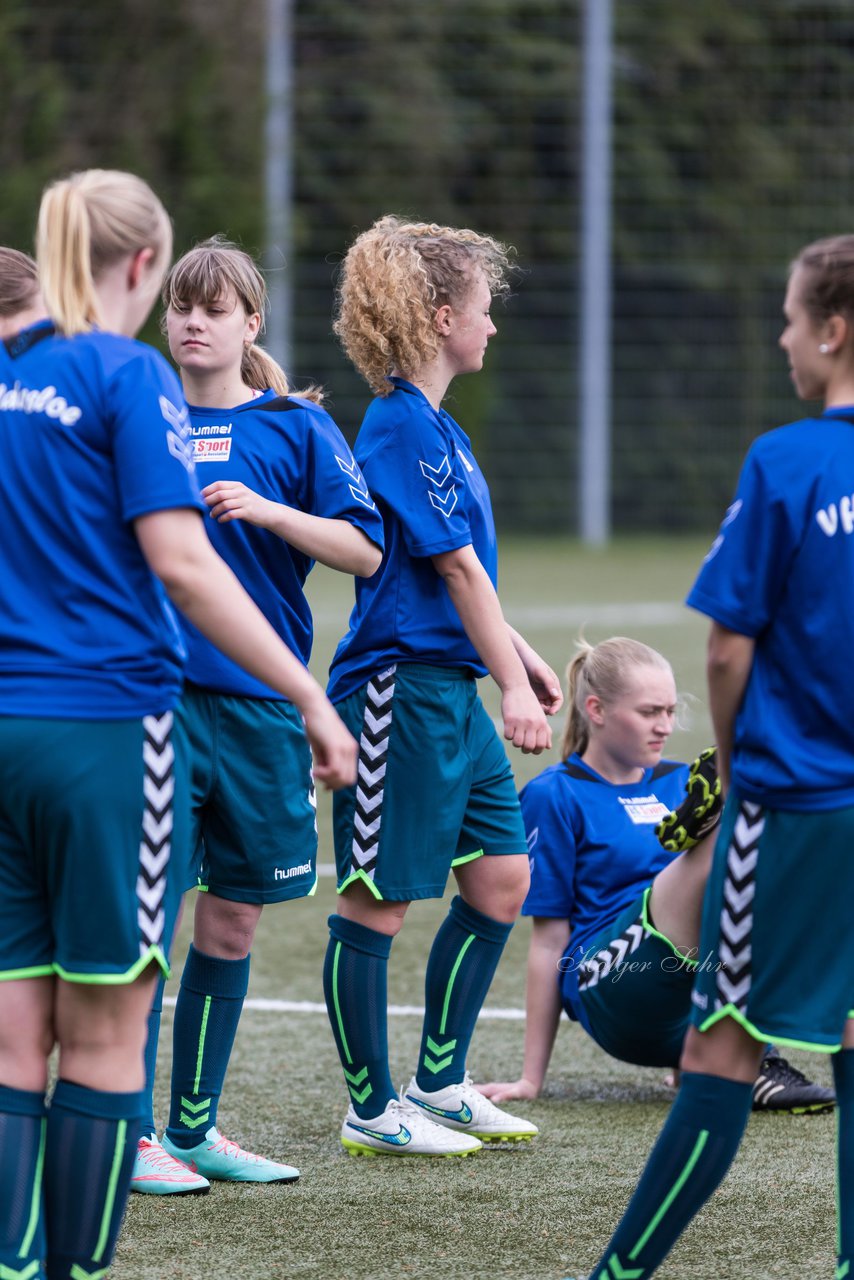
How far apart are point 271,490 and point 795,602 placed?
126 cm

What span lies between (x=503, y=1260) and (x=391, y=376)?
5.57 ft

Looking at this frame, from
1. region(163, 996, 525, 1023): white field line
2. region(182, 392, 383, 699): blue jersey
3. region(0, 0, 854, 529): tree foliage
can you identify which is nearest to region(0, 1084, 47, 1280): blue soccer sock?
region(182, 392, 383, 699): blue jersey

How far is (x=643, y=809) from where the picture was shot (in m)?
4.34

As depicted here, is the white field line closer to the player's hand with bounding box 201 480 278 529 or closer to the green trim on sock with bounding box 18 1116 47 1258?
the player's hand with bounding box 201 480 278 529

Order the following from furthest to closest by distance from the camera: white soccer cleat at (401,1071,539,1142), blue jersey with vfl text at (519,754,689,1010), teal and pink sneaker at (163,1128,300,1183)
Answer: blue jersey with vfl text at (519,754,689,1010) < white soccer cleat at (401,1071,539,1142) < teal and pink sneaker at (163,1128,300,1183)

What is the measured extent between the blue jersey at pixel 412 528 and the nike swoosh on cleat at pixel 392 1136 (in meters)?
0.86

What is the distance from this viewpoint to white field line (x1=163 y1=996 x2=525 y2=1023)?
4.94 meters

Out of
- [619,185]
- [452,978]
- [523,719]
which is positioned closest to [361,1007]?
[452,978]

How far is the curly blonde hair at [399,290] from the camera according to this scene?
376 centimetres

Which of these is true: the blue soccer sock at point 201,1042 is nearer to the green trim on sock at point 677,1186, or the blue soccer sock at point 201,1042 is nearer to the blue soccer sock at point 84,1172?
the blue soccer sock at point 84,1172

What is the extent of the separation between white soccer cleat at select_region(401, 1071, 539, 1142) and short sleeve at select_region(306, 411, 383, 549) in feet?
3.85

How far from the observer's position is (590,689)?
169 inches

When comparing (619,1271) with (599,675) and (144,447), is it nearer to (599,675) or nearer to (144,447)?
(144,447)

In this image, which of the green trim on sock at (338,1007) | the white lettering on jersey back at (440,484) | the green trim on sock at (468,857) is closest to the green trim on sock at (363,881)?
the green trim on sock at (338,1007)
